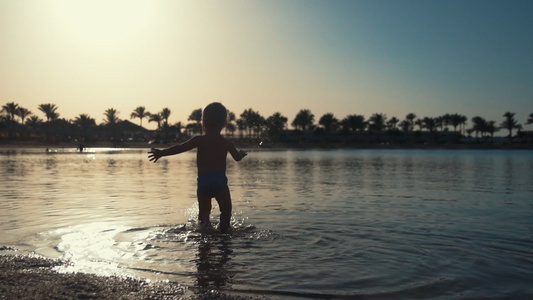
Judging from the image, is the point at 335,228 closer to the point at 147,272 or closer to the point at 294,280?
the point at 294,280

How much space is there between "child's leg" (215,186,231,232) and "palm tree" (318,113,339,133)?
149672 millimetres

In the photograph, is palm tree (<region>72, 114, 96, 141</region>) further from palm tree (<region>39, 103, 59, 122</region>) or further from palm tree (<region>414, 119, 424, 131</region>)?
palm tree (<region>414, 119, 424, 131</region>)

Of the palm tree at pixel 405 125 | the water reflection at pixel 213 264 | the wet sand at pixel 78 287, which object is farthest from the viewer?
the palm tree at pixel 405 125

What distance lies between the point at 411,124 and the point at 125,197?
163 m

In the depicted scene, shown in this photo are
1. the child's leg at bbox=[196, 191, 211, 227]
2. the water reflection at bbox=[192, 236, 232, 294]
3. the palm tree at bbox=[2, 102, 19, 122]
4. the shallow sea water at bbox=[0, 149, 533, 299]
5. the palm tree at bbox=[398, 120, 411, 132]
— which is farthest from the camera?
the palm tree at bbox=[398, 120, 411, 132]

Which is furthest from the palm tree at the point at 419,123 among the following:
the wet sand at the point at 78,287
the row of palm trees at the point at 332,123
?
the wet sand at the point at 78,287

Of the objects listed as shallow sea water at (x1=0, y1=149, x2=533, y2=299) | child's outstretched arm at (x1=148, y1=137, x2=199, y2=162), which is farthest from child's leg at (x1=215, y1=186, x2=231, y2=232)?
child's outstretched arm at (x1=148, y1=137, x2=199, y2=162)

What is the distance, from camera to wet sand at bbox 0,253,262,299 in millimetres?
3719

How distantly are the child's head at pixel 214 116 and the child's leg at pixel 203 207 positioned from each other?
1001 millimetres

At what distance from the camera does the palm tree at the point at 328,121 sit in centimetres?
15500

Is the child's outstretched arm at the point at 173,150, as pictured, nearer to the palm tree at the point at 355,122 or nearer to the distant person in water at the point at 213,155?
the distant person in water at the point at 213,155

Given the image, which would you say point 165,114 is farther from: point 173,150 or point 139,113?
point 173,150

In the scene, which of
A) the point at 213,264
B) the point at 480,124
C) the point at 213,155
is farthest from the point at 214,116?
the point at 480,124

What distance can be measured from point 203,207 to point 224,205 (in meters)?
0.37
